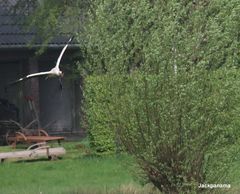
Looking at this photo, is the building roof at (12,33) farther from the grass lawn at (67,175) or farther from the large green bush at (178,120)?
the large green bush at (178,120)

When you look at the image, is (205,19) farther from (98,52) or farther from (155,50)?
(98,52)

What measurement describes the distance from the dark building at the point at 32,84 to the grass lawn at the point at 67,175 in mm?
5080

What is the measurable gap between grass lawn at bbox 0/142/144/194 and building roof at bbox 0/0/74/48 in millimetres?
5144

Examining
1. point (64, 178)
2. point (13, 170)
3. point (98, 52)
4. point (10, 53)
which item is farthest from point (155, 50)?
point (10, 53)

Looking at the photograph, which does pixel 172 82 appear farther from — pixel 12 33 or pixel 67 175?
pixel 12 33

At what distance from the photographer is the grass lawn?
35.3ft

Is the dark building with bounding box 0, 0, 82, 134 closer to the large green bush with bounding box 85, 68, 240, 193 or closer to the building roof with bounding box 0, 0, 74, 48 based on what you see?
the building roof with bounding box 0, 0, 74, 48

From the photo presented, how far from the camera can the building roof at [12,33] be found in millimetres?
20498

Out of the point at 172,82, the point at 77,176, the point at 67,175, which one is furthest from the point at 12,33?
the point at 172,82

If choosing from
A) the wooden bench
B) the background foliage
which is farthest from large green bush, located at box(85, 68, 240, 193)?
the wooden bench

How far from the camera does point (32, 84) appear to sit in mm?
21672

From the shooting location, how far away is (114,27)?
8.62m

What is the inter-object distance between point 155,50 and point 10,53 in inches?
551

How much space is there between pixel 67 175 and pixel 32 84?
8.92 meters
